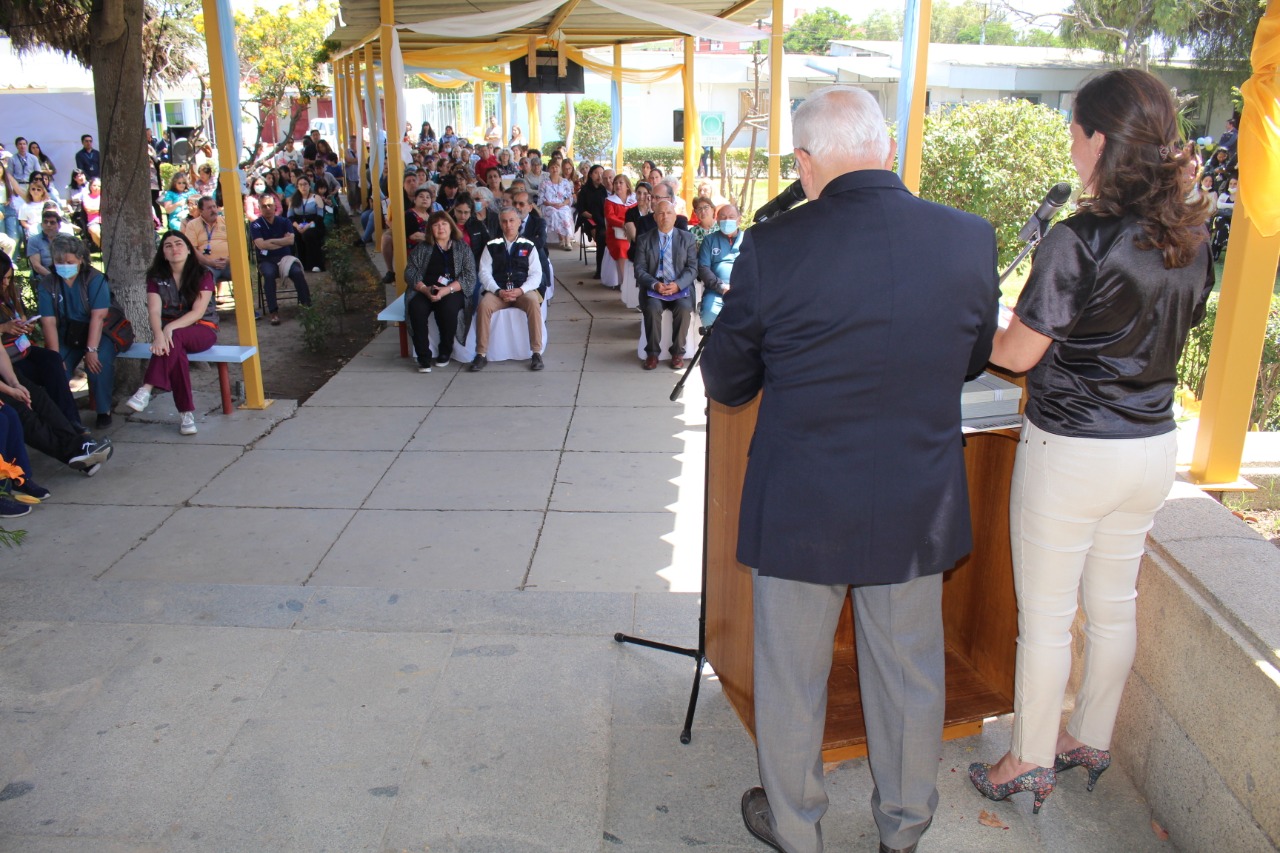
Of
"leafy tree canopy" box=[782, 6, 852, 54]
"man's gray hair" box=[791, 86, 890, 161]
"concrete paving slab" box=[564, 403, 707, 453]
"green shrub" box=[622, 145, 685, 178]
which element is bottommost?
"concrete paving slab" box=[564, 403, 707, 453]

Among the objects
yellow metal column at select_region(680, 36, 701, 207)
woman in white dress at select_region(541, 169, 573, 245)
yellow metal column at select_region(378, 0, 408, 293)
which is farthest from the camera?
woman in white dress at select_region(541, 169, 573, 245)

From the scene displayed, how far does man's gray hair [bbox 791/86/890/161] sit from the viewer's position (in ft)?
6.55

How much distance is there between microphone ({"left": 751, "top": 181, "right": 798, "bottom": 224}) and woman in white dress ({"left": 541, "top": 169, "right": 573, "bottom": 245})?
44.1ft

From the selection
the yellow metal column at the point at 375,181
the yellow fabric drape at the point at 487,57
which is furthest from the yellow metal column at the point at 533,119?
the yellow metal column at the point at 375,181

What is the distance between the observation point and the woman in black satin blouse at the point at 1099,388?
213 cm

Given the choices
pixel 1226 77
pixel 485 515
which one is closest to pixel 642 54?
pixel 1226 77

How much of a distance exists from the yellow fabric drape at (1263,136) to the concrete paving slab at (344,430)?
4671 millimetres

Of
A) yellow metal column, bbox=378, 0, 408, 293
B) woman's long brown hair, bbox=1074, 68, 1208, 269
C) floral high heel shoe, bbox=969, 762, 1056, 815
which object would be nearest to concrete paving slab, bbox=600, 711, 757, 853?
floral high heel shoe, bbox=969, 762, 1056, 815

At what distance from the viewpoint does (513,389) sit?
24.5 ft

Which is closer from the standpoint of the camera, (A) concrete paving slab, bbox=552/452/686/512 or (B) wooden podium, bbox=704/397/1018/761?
(B) wooden podium, bbox=704/397/1018/761

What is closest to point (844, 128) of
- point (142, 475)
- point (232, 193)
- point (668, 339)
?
point (142, 475)

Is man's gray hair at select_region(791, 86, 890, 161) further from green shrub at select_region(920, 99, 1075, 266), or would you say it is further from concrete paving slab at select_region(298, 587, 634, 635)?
green shrub at select_region(920, 99, 1075, 266)

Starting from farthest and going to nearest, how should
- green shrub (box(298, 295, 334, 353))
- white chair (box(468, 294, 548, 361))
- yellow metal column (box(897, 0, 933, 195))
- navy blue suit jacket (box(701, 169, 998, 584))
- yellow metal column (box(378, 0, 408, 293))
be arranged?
green shrub (box(298, 295, 334, 353))
yellow metal column (box(378, 0, 408, 293))
white chair (box(468, 294, 548, 361))
yellow metal column (box(897, 0, 933, 195))
navy blue suit jacket (box(701, 169, 998, 584))

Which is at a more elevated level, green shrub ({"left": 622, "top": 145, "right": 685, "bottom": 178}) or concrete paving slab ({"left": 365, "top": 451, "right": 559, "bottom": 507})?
green shrub ({"left": 622, "top": 145, "right": 685, "bottom": 178})
